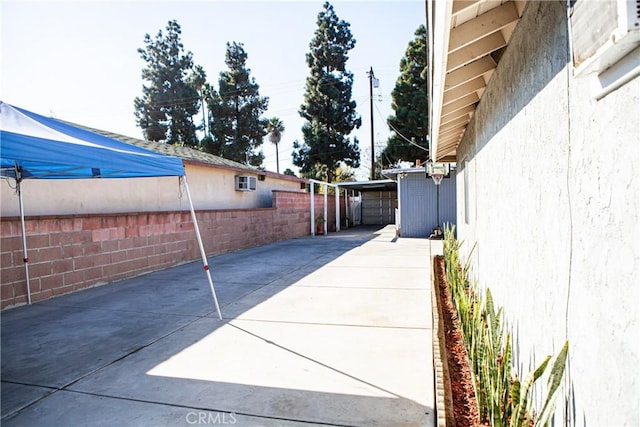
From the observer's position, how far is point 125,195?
851 centimetres

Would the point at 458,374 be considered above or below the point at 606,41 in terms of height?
below

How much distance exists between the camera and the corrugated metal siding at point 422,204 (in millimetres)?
14695

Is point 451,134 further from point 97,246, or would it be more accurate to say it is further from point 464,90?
point 97,246

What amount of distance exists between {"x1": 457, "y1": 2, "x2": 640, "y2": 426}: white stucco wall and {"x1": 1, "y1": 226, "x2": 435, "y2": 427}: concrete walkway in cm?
107

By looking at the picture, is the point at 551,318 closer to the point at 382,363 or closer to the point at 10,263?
the point at 382,363

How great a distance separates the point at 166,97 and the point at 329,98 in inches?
518

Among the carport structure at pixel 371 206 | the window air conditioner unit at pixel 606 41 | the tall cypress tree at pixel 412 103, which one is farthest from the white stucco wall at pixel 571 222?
the tall cypress tree at pixel 412 103

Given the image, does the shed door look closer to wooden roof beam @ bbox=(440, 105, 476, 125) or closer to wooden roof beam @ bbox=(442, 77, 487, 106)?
wooden roof beam @ bbox=(440, 105, 476, 125)

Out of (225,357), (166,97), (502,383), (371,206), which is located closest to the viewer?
(502,383)

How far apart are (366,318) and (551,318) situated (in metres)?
2.95

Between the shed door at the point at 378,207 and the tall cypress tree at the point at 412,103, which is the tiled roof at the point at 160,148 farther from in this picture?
the tall cypress tree at the point at 412,103

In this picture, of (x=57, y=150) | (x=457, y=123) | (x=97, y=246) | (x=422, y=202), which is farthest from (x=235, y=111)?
(x=57, y=150)

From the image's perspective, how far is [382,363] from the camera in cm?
341

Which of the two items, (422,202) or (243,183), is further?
(422,202)
